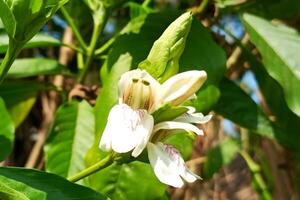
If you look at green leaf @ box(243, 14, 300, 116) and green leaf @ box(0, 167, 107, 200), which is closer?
green leaf @ box(0, 167, 107, 200)

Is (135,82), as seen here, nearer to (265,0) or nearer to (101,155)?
(101,155)

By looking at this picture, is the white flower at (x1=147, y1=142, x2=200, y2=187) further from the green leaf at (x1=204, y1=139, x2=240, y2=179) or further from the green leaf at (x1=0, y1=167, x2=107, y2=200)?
the green leaf at (x1=204, y1=139, x2=240, y2=179)

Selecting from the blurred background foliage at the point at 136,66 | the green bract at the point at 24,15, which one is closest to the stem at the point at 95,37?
the blurred background foliage at the point at 136,66

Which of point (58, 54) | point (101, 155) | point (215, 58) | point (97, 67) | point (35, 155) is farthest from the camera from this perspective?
point (58, 54)

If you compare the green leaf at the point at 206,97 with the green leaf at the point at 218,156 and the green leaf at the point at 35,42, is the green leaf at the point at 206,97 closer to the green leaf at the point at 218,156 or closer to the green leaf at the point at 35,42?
the green leaf at the point at 35,42

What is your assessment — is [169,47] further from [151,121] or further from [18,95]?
[18,95]

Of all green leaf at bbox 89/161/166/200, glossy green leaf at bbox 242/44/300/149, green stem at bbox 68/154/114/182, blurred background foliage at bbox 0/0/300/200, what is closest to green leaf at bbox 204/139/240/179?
blurred background foliage at bbox 0/0/300/200

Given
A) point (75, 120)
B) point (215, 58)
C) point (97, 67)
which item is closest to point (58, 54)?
point (97, 67)
